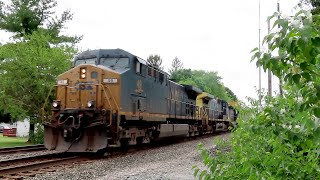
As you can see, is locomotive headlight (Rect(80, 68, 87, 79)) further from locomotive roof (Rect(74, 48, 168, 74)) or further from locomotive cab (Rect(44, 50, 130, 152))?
locomotive roof (Rect(74, 48, 168, 74))

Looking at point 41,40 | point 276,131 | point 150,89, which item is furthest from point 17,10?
point 276,131

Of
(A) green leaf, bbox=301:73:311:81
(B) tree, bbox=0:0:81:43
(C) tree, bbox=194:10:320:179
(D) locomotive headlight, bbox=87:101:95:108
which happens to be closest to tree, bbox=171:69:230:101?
(B) tree, bbox=0:0:81:43

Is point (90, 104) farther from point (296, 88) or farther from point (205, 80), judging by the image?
point (205, 80)

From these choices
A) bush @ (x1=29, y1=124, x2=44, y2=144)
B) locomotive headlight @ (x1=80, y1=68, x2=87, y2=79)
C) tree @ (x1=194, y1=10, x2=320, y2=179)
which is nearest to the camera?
tree @ (x1=194, y1=10, x2=320, y2=179)

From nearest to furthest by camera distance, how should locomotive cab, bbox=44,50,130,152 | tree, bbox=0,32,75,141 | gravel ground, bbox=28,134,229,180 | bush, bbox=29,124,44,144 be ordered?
gravel ground, bbox=28,134,229,180, locomotive cab, bbox=44,50,130,152, tree, bbox=0,32,75,141, bush, bbox=29,124,44,144

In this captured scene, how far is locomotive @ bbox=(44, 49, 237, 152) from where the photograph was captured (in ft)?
43.4

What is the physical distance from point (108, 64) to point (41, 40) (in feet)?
43.1

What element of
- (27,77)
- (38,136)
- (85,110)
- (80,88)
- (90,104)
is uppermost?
(27,77)

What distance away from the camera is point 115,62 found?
15.2 meters

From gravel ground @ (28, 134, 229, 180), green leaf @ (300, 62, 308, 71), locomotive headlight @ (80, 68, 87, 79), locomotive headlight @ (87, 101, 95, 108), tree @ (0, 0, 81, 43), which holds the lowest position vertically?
gravel ground @ (28, 134, 229, 180)

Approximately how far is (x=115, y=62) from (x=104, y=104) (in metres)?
2.20

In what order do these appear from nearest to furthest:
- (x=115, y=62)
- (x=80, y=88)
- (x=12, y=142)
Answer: (x=80, y=88) → (x=115, y=62) → (x=12, y=142)

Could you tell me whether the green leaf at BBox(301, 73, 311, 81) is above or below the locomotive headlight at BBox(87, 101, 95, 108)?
below

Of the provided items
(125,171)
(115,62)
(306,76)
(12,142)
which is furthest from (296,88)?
(12,142)
